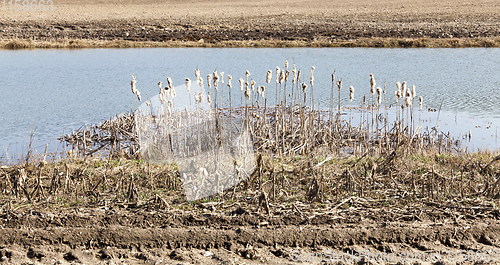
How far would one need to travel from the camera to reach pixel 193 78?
518 inches

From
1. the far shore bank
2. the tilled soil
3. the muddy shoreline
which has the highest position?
the muddy shoreline

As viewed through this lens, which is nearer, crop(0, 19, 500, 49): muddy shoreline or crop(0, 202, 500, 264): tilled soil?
crop(0, 202, 500, 264): tilled soil

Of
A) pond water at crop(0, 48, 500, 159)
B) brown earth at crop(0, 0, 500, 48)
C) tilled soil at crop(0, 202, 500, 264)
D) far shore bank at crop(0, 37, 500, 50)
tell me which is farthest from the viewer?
brown earth at crop(0, 0, 500, 48)

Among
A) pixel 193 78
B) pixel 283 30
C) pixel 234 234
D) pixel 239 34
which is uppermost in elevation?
pixel 283 30

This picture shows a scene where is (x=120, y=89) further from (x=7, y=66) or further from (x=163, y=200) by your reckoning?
(x=163, y=200)

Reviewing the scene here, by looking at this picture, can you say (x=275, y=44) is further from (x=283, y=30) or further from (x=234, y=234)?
(x=234, y=234)

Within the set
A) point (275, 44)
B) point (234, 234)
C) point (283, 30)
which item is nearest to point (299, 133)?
point (234, 234)

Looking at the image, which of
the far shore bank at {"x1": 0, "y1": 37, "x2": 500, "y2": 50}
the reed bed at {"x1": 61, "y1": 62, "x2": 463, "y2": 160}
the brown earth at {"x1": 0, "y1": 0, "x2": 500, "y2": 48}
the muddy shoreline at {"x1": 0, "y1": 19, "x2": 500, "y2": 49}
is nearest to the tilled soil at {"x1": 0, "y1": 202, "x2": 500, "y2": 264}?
the reed bed at {"x1": 61, "y1": 62, "x2": 463, "y2": 160}

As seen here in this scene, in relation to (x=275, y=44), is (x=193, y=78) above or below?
below

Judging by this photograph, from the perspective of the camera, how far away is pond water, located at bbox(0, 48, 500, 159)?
909cm

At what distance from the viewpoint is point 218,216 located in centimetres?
407

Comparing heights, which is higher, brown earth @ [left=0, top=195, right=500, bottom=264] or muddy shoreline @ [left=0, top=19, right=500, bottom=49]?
muddy shoreline @ [left=0, top=19, right=500, bottom=49]

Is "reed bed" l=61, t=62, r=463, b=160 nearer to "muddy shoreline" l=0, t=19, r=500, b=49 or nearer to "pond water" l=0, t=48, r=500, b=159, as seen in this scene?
"pond water" l=0, t=48, r=500, b=159

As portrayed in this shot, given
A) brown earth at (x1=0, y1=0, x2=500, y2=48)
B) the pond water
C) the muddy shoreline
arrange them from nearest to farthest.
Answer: the pond water
the muddy shoreline
brown earth at (x1=0, y1=0, x2=500, y2=48)
